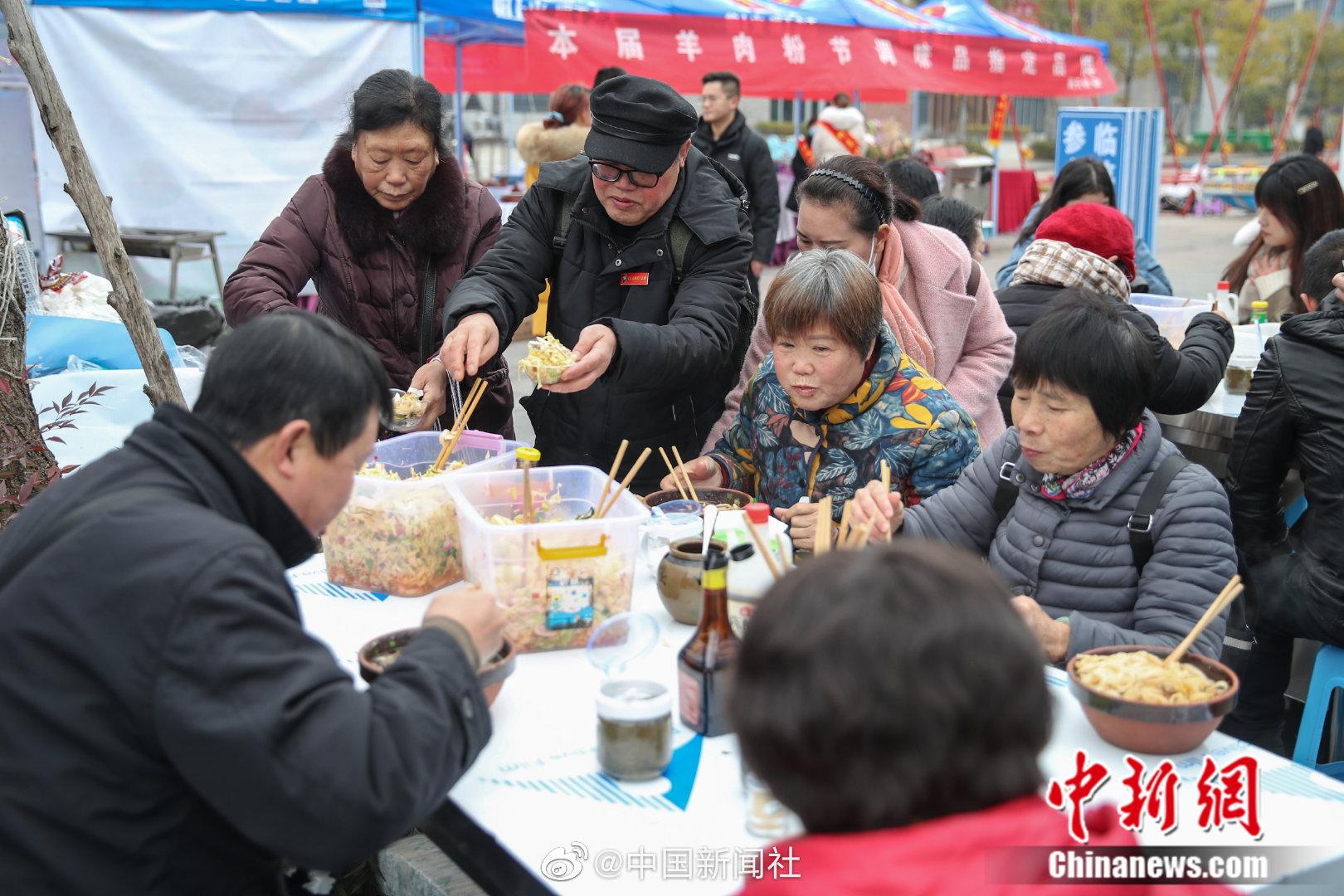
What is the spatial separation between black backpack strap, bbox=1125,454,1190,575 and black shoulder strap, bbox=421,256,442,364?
195 centimetres

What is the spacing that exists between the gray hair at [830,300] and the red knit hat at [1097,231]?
1474 mm

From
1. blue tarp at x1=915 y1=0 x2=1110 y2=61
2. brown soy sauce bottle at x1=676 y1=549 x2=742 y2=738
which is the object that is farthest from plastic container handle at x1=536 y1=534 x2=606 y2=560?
blue tarp at x1=915 y1=0 x2=1110 y2=61

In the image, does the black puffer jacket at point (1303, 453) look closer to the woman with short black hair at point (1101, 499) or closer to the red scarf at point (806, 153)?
the woman with short black hair at point (1101, 499)

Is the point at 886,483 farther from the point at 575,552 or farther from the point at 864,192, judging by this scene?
the point at 864,192

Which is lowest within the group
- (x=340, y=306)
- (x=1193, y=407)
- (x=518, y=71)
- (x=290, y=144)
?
(x=1193, y=407)

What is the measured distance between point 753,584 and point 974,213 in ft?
9.60

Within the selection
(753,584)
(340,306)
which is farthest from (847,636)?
(340,306)

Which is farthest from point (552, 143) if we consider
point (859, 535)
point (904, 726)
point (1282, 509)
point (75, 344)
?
point (904, 726)

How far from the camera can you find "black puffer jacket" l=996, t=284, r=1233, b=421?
341 centimetres

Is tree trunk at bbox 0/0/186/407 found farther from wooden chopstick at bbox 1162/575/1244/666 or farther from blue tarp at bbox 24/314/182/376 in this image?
wooden chopstick at bbox 1162/575/1244/666

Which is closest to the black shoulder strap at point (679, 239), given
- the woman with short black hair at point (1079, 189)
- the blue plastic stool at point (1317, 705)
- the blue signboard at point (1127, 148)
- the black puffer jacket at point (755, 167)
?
the blue plastic stool at point (1317, 705)

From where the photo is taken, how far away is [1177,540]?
213 cm

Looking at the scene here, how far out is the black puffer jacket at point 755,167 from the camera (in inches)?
312

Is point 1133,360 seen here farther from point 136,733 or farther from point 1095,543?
point 136,733
